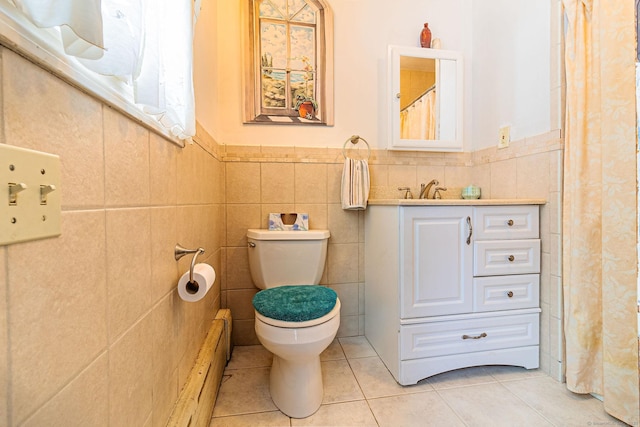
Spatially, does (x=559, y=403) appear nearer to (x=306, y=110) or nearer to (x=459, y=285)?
(x=459, y=285)

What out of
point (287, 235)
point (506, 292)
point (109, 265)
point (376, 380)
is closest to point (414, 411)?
point (376, 380)

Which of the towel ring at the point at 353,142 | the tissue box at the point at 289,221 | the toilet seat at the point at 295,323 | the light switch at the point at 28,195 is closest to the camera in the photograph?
the light switch at the point at 28,195

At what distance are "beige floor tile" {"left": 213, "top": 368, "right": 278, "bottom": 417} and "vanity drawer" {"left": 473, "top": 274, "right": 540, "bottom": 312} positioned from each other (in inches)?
42.6

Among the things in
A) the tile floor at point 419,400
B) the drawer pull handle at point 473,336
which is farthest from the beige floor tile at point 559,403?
the drawer pull handle at point 473,336

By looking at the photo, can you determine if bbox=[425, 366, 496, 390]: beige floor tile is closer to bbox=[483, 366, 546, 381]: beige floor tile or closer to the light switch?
bbox=[483, 366, 546, 381]: beige floor tile

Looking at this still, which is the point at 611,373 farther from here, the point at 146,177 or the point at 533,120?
the point at 146,177

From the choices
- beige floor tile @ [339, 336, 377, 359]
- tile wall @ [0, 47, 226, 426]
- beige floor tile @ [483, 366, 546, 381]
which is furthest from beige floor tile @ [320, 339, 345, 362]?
tile wall @ [0, 47, 226, 426]

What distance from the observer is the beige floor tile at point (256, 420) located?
1.05m

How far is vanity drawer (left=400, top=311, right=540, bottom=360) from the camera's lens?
1.27 m

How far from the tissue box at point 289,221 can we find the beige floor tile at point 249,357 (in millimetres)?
724

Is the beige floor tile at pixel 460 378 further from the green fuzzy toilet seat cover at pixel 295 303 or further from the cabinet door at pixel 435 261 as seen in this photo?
the green fuzzy toilet seat cover at pixel 295 303

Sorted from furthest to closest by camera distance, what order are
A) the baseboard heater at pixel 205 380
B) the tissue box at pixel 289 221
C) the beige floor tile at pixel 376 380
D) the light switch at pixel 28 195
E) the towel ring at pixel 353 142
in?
the towel ring at pixel 353 142 < the tissue box at pixel 289 221 < the beige floor tile at pixel 376 380 < the baseboard heater at pixel 205 380 < the light switch at pixel 28 195

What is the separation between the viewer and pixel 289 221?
5.44ft

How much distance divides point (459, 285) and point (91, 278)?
54.5 inches
